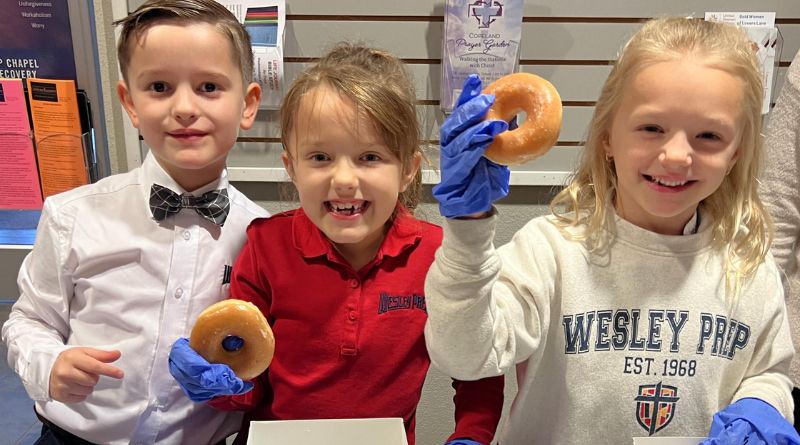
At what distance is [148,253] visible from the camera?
1.27 m

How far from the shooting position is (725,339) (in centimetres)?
115

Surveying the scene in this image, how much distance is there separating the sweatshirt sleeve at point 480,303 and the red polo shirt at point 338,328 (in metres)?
0.20

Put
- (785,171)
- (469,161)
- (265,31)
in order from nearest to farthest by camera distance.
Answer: (469,161) → (785,171) → (265,31)

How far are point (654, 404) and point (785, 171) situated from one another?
0.70 m

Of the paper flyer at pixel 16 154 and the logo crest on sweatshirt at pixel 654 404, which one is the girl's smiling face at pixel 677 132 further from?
the paper flyer at pixel 16 154

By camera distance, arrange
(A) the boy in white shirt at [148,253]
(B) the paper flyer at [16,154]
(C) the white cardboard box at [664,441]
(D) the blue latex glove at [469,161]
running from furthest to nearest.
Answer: (B) the paper flyer at [16,154]
(A) the boy in white shirt at [148,253]
(C) the white cardboard box at [664,441]
(D) the blue latex glove at [469,161]

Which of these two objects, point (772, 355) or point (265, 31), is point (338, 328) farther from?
point (265, 31)

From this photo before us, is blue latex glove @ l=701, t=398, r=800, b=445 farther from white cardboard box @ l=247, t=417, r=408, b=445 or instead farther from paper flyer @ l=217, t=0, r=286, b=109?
paper flyer @ l=217, t=0, r=286, b=109

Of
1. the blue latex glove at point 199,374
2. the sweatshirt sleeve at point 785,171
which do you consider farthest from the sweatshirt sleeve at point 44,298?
the sweatshirt sleeve at point 785,171

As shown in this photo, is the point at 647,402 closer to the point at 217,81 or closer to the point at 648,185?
the point at 648,185

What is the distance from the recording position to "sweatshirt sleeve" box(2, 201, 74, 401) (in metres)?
1.23

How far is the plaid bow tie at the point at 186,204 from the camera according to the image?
1.28 m

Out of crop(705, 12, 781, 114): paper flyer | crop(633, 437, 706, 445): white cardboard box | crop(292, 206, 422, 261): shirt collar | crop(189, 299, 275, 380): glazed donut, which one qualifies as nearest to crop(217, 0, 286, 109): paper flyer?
crop(292, 206, 422, 261): shirt collar

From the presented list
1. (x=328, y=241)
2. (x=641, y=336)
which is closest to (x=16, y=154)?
(x=328, y=241)
